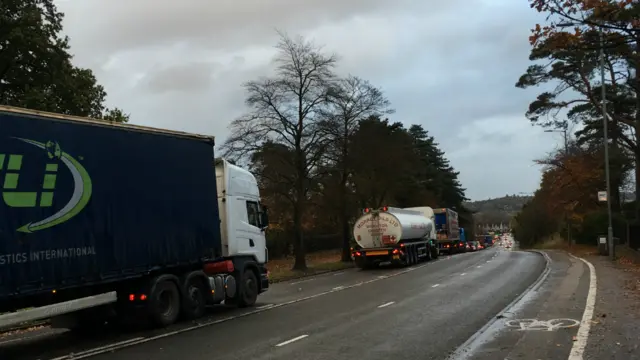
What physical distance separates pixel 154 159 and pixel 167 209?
105 cm

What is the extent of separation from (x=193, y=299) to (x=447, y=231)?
1476 inches

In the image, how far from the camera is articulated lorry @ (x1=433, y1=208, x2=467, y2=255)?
4766 cm

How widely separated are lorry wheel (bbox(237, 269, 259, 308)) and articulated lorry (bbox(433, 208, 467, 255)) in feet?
106

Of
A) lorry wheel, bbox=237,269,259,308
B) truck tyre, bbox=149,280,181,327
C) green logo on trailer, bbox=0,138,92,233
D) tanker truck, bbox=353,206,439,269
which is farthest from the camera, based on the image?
tanker truck, bbox=353,206,439,269

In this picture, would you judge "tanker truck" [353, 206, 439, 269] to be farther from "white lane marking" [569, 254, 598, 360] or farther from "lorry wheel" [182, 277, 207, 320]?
"lorry wheel" [182, 277, 207, 320]

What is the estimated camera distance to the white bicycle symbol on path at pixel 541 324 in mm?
10531

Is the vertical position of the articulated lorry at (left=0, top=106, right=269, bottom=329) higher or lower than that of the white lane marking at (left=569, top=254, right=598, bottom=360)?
higher

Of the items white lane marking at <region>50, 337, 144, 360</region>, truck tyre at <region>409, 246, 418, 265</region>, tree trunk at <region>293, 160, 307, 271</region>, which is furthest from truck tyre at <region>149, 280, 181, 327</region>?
truck tyre at <region>409, 246, 418, 265</region>

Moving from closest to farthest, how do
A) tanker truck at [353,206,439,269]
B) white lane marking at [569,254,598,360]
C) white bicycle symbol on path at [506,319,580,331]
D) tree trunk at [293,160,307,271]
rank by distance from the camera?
white lane marking at [569,254,598,360]
white bicycle symbol on path at [506,319,580,331]
tree trunk at [293,160,307,271]
tanker truck at [353,206,439,269]

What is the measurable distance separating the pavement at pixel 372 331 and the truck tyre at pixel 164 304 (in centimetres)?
33

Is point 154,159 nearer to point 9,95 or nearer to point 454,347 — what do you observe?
point 454,347

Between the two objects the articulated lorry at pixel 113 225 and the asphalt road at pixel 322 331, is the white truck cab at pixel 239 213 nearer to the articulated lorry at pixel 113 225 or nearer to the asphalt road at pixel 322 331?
the articulated lorry at pixel 113 225

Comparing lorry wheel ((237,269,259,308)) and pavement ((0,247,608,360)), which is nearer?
pavement ((0,247,608,360))

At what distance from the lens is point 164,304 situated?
1242 cm
